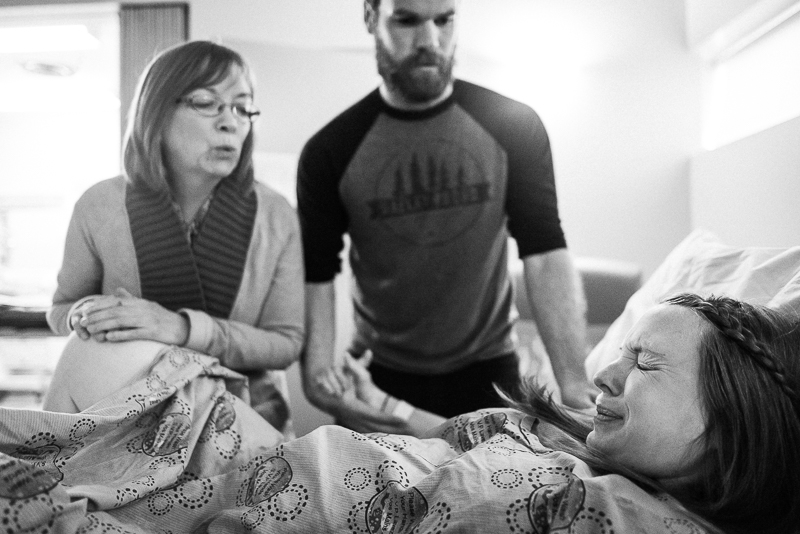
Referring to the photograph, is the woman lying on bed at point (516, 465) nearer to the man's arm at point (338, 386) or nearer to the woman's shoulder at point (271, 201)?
the man's arm at point (338, 386)

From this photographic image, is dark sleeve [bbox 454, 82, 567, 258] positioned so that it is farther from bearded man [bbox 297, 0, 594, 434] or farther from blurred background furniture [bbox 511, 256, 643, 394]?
blurred background furniture [bbox 511, 256, 643, 394]

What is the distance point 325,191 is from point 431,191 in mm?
234

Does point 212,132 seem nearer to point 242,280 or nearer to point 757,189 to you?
point 242,280

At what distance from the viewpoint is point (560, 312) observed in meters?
1.40

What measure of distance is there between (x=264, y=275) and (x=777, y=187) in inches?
50.7

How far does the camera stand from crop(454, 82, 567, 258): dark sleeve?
4.79 ft

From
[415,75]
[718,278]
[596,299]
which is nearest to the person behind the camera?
[718,278]

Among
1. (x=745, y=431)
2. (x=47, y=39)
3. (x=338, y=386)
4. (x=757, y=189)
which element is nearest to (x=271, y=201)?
(x=338, y=386)

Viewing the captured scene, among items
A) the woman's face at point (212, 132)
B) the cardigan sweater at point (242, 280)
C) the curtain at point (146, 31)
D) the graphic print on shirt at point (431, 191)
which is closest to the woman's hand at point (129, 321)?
the cardigan sweater at point (242, 280)

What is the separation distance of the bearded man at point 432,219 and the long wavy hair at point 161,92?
331 millimetres

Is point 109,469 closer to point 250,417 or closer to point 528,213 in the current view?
point 250,417

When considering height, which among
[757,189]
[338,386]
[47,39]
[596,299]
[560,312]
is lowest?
[596,299]

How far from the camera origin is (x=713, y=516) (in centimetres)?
76

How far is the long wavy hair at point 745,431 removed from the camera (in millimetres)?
752
